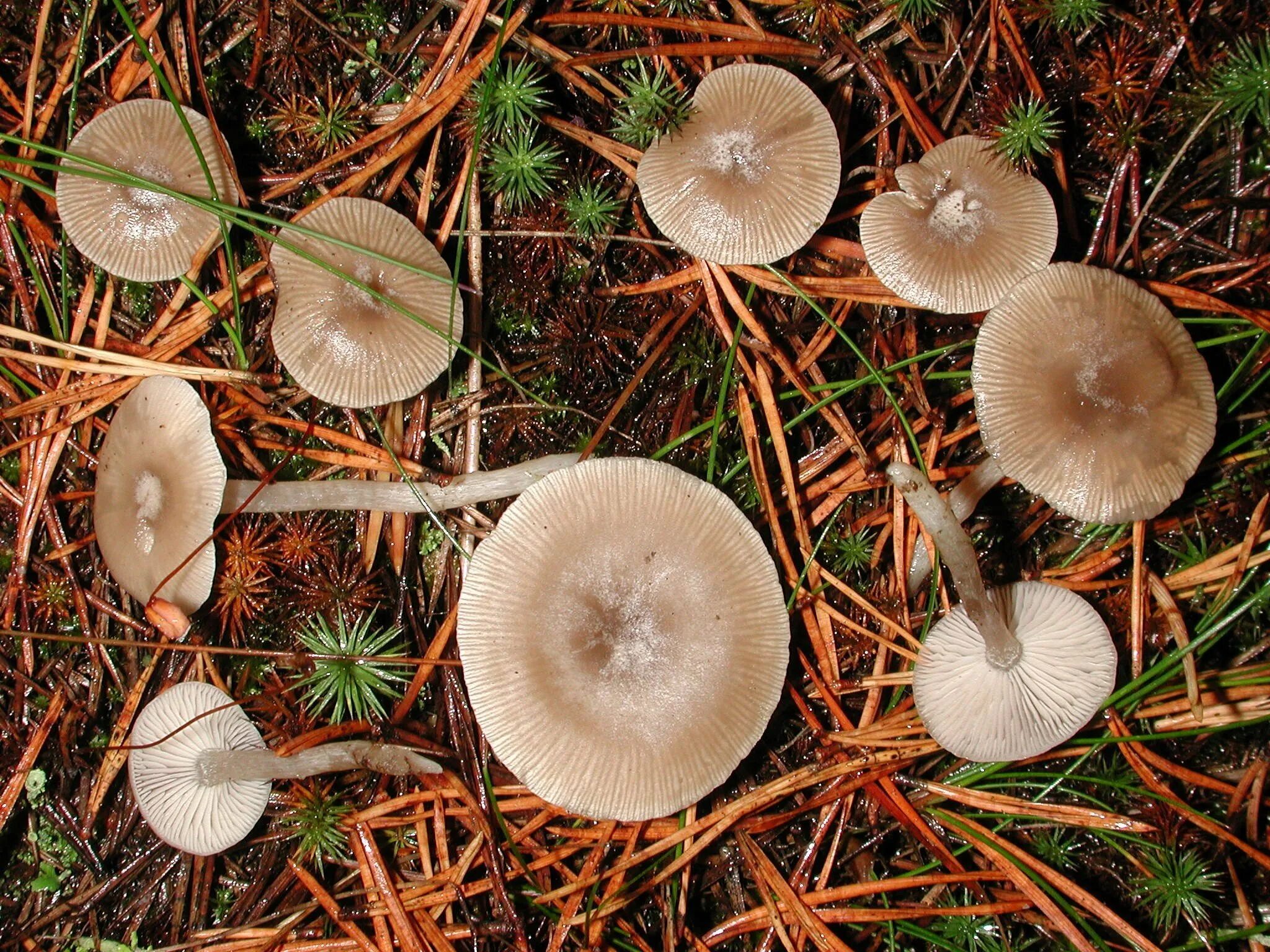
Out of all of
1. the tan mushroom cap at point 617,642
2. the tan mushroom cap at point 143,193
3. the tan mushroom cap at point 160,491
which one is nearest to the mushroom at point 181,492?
the tan mushroom cap at point 160,491

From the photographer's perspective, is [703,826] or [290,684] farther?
[290,684]

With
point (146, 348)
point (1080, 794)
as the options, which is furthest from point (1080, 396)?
point (146, 348)

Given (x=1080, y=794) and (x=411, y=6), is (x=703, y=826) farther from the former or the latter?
(x=411, y=6)

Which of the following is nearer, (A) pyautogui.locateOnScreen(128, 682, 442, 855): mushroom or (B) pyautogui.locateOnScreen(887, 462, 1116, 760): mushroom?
(B) pyautogui.locateOnScreen(887, 462, 1116, 760): mushroom

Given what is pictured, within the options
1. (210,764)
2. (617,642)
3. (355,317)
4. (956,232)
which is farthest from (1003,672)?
(210,764)

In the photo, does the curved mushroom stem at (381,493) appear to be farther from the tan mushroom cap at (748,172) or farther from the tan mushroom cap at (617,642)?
the tan mushroom cap at (748,172)

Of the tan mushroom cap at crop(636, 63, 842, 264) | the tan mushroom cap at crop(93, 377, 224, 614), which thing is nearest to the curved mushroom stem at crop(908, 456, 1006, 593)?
the tan mushroom cap at crop(636, 63, 842, 264)

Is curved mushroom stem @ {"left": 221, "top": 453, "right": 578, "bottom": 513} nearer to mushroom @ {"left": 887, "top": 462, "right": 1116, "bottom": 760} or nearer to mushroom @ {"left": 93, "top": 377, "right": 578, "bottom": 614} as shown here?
mushroom @ {"left": 93, "top": 377, "right": 578, "bottom": 614}
